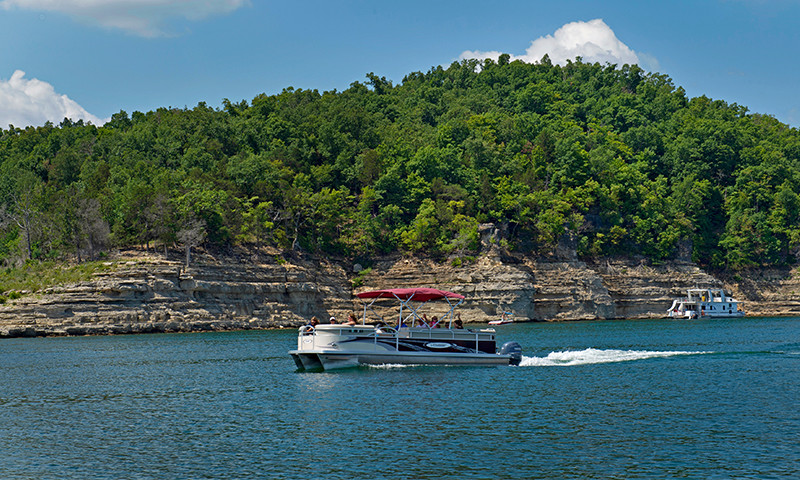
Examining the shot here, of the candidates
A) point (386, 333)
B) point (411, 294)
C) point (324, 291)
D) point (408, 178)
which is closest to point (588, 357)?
point (411, 294)

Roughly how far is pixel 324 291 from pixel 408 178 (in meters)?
25.4

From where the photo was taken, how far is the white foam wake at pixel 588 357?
4836cm

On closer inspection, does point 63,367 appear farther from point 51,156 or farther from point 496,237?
point 51,156

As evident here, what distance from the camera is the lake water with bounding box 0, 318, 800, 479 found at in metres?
23.3

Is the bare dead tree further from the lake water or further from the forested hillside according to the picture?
the lake water

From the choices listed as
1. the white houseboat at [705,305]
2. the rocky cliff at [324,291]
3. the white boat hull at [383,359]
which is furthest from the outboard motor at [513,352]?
the white houseboat at [705,305]

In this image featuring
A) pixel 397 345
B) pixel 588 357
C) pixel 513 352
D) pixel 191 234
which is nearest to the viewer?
pixel 397 345

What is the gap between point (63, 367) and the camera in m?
49.7

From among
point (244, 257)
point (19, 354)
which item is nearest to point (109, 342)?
point (19, 354)

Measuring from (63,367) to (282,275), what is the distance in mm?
46094

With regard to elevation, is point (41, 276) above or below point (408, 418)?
above

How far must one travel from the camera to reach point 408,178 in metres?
116

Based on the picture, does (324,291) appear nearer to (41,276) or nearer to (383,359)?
(41,276)

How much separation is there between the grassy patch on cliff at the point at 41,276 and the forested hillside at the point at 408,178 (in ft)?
9.88
